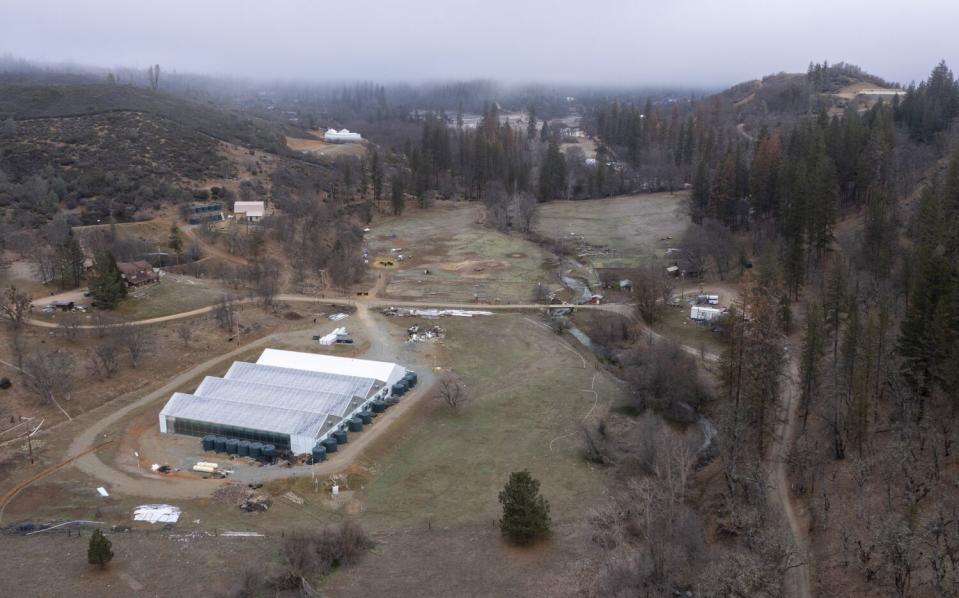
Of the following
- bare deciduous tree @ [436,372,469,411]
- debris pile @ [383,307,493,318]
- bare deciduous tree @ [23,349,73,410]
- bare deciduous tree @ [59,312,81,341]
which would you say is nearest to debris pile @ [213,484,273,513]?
bare deciduous tree @ [436,372,469,411]

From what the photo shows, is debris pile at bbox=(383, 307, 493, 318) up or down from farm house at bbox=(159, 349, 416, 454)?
up

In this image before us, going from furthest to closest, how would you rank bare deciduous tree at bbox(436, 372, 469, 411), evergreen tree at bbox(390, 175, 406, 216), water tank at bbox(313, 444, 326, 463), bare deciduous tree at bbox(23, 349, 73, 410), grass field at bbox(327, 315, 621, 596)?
evergreen tree at bbox(390, 175, 406, 216), bare deciduous tree at bbox(436, 372, 469, 411), bare deciduous tree at bbox(23, 349, 73, 410), water tank at bbox(313, 444, 326, 463), grass field at bbox(327, 315, 621, 596)

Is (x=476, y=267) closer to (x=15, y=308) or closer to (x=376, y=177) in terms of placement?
(x=376, y=177)

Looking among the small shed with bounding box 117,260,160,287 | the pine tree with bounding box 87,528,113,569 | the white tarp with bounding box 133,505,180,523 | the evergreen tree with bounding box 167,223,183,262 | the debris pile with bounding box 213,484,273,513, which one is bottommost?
the debris pile with bounding box 213,484,273,513

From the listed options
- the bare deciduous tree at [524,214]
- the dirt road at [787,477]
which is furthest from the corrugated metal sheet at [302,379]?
the bare deciduous tree at [524,214]

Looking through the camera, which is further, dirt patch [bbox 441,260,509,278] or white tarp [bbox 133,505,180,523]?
dirt patch [bbox 441,260,509,278]

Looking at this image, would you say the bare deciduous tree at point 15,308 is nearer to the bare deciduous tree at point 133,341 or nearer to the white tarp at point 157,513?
the bare deciduous tree at point 133,341

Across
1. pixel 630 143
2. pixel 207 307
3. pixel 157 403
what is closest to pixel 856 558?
pixel 157 403

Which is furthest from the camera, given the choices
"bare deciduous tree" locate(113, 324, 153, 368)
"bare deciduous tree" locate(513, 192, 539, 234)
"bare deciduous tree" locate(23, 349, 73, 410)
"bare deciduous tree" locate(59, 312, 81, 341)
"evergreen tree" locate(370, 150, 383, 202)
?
"evergreen tree" locate(370, 150, 383, 202)

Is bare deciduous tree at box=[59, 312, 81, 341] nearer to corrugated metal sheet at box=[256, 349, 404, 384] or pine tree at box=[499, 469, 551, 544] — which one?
corrugated metal sheet at box=[256, 349, 404, 384]
